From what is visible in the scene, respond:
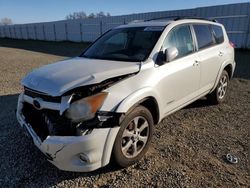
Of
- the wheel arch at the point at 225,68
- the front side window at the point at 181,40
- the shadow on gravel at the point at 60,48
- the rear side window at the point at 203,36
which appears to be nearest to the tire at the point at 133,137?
the front side window at the point at 181,40

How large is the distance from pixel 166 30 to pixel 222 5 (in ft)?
41.8

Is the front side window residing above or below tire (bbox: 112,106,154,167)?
above

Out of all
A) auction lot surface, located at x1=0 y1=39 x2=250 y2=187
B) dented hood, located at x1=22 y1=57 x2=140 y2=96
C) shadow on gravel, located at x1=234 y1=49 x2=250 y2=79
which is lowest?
shadow on gravel, located at x1=234 y1=49 x2=250 y2=79

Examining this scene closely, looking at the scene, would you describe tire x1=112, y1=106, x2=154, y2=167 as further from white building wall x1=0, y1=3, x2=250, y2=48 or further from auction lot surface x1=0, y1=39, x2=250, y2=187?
white building wall x1=0, y1=3, x2=250, y2=48

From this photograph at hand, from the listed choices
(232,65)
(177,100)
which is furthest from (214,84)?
(177,100)

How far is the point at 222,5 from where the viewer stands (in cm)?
1473

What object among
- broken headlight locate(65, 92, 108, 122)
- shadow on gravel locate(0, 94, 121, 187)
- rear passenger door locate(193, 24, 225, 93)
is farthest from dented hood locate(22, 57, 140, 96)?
rear passenger door locate(193, 24, 225, 93)

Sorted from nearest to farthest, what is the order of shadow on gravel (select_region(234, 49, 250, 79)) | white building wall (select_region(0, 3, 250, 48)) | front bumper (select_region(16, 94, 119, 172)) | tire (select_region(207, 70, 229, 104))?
front bumper (select_region(16, 94, 119, 172)) < tire (select_region(207, 70, 229, 104)) < shadow on gravel (select_region(234, 49, 250, 79)) < white building wall (select_region(0, 3, 250, 48))

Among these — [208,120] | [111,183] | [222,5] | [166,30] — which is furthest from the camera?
[222,5]

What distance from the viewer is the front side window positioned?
385cm

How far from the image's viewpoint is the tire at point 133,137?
9.52ft

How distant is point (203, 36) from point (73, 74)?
280 centimetres

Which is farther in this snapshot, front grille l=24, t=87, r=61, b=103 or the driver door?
the driver door

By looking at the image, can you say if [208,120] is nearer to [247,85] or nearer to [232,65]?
[232,65]
